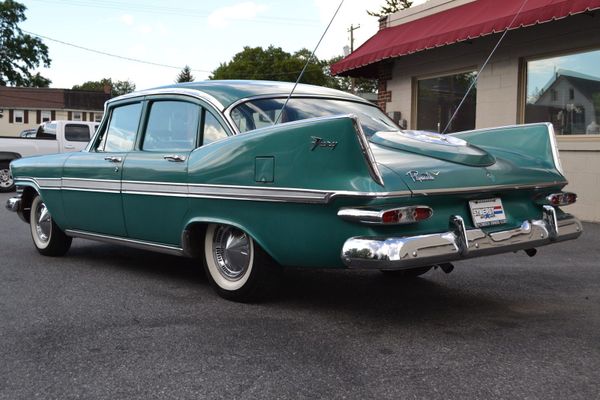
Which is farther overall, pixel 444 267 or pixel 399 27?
pixel 399 27

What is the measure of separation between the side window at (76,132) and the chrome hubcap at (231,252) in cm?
1284

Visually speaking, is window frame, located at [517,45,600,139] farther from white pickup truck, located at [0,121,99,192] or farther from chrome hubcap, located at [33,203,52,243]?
white pickup truck, located at [0,121,99,192]

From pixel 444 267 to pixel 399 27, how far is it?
9577 mm

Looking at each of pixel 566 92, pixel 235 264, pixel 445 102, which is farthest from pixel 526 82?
pixel 235 264

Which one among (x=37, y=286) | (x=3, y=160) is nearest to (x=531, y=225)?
(x=37, y=286)

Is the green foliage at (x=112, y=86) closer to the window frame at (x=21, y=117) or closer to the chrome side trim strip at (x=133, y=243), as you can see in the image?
the window frame at (x=21, y=117)

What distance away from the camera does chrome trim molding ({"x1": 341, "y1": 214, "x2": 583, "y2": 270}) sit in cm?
337

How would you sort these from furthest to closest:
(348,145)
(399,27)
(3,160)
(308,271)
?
(3,160)
(399,27)
(308,271)
(348,145)

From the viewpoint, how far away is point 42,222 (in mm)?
6418

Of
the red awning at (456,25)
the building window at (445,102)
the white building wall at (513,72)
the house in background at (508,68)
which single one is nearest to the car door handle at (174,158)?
the house in background at (508,68)

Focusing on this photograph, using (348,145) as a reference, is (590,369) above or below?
below

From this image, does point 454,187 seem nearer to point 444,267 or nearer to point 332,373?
point 444,267

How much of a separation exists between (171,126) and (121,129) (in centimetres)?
76

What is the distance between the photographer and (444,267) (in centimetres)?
420
